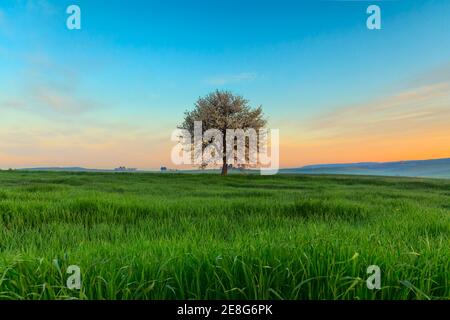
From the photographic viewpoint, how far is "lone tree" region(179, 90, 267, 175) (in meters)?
40.2

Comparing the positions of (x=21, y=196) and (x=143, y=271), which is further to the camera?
(x=21, y=196)

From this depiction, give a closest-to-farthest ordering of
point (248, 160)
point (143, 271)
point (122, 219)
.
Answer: point (143, 271)
point (122, 219)
point (248, 160)

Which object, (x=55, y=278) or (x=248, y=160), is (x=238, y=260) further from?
(x=248, y=160)

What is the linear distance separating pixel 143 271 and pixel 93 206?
19.7ft

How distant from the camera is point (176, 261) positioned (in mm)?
3092

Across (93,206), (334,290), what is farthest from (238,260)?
(93,206)

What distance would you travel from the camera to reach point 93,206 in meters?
8.09

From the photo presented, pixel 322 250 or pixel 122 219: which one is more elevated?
pixel 322 250

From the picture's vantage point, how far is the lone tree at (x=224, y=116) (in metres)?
40.2

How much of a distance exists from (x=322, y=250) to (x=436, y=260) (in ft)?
3.70

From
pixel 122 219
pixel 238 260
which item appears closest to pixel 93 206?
pixel 122 219

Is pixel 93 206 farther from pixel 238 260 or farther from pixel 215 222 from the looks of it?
pixel 238 260

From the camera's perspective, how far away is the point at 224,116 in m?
40.6
